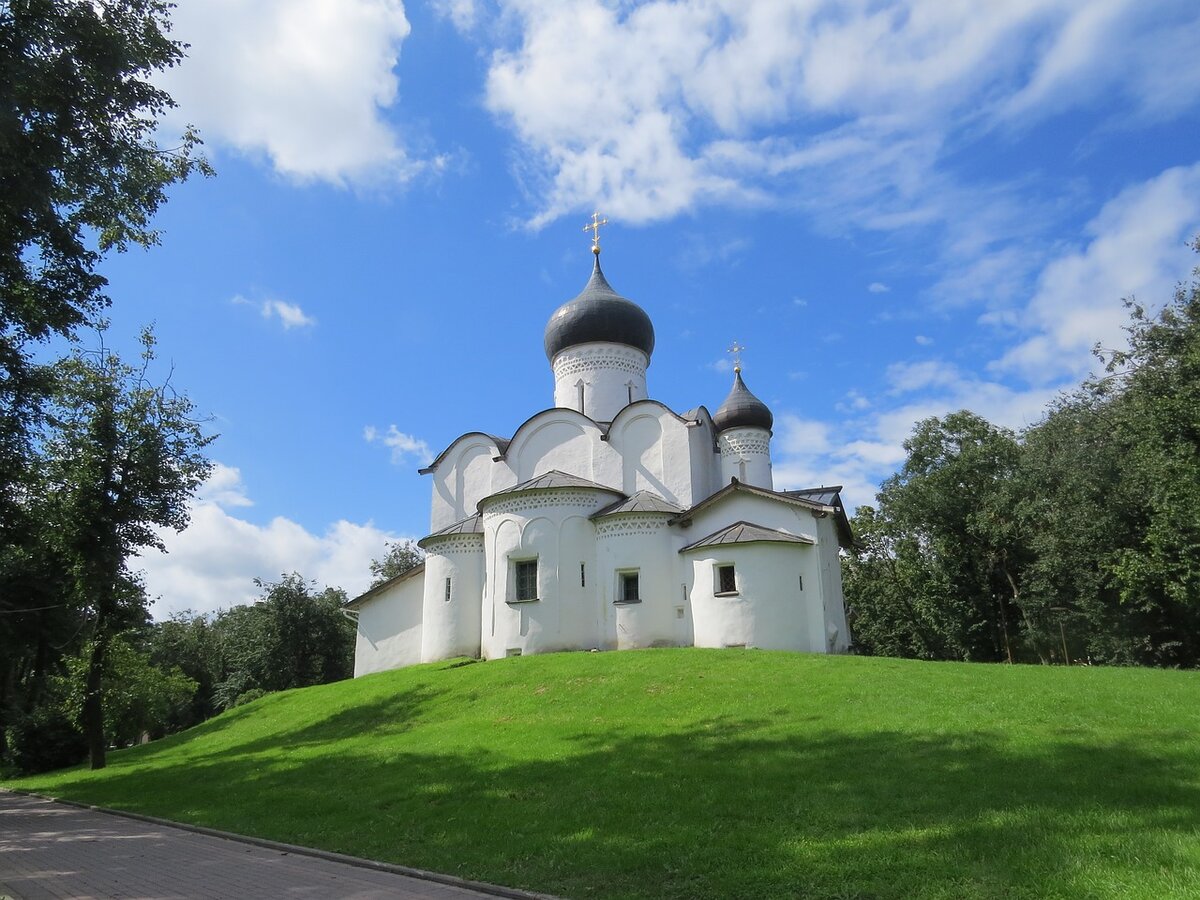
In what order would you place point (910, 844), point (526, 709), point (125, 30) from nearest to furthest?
point (910, 844) < point (125, 30) < point (526, 709)

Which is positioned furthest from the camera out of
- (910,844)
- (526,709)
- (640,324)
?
(640,324)

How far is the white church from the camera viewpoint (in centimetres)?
2089

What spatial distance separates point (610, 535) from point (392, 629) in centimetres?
852

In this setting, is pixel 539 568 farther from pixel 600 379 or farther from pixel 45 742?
pixel 45 742

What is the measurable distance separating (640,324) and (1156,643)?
66.0ft

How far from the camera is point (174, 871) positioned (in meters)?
8.19

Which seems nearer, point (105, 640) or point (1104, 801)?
point (1104, 801)

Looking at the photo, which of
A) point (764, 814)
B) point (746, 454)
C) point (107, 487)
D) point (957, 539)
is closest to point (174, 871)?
point (764, 814)

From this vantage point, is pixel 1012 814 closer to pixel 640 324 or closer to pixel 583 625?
pixel 583 625

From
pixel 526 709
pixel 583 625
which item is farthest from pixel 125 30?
pixel 583 625

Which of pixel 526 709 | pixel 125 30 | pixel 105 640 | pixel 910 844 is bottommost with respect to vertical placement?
pixel 910 844

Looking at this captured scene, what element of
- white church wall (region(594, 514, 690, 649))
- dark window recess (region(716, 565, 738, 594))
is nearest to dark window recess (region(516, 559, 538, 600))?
white church wall (region(594, 514, 690, 649))

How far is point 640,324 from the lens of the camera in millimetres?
29406

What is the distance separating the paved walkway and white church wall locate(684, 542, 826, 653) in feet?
42.6
